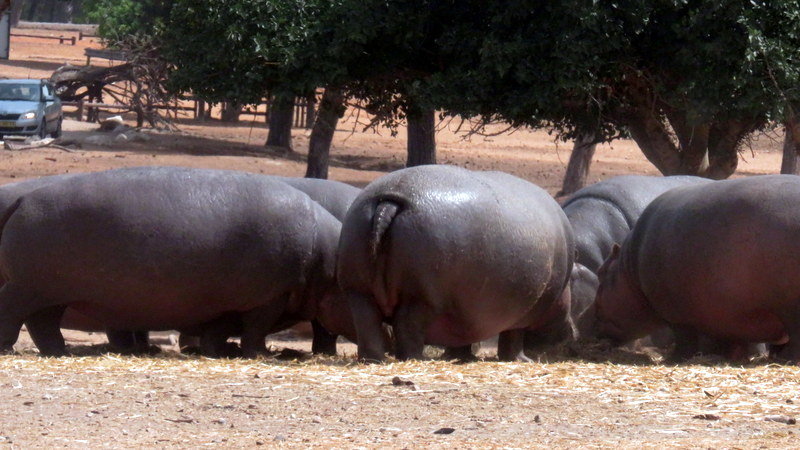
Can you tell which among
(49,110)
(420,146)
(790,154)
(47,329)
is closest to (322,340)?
(47,329)

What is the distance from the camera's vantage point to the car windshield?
28.0 metres

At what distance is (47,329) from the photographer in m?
8.26

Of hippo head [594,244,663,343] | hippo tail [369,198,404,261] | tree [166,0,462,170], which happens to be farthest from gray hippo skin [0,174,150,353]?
tree [166,0,462,170]

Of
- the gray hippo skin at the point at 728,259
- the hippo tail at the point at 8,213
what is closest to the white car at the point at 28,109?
the hippo tail at the point at 8,213

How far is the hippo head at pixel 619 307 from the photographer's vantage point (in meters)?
9.73

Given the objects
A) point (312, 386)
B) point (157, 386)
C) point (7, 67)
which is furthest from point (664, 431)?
point (7, 67)

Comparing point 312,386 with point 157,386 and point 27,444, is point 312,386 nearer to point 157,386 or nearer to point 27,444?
point 157,386

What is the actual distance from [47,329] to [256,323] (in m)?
1.43

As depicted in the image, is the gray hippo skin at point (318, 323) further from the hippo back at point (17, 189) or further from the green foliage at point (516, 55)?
the green foliage at point (516, 55)

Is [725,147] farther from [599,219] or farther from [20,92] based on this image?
[20,92]

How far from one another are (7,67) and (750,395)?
1658 inches

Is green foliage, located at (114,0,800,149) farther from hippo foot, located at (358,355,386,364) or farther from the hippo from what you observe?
hippo foot, located at (358,355,386,364)

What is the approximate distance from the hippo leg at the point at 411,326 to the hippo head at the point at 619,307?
276cm

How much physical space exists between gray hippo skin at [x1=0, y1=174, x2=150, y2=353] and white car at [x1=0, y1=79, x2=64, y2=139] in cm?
1893
